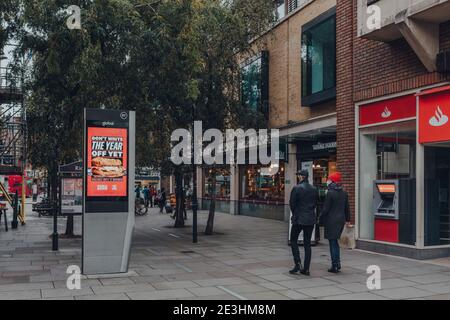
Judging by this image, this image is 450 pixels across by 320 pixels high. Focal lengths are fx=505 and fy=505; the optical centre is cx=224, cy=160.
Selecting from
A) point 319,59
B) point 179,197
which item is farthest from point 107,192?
point 319,59

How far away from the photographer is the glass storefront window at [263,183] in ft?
71.0

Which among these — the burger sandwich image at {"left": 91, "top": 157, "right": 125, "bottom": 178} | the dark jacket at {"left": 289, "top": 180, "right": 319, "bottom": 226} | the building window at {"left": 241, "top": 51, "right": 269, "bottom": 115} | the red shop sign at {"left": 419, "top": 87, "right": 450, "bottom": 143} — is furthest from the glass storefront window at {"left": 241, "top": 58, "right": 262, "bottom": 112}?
the burger sandwich image at {"left": 91, "top": 157, "right": 125, "bottom": 178}

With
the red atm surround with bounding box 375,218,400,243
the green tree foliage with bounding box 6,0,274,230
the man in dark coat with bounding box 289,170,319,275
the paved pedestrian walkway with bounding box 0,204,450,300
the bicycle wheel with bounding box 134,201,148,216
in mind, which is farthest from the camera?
the bicycle wheel with bounding box 134,201,148,216

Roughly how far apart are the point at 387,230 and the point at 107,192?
20.5ft

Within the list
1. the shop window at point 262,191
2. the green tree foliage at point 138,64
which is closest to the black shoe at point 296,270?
the green tree foliage at point 138,64

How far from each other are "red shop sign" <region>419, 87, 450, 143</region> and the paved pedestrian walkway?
2.52m

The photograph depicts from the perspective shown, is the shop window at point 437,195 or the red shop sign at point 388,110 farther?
the red shop sign at point 388,110

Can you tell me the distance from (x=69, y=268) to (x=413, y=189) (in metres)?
7.14

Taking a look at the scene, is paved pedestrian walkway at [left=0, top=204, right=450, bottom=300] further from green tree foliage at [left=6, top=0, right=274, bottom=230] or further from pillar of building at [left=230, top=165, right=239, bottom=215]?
pillar of building at [left=230, top=165, right=239, bottom=215]

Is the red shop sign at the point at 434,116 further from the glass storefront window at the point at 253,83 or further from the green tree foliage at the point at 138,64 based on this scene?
the glass storefront window at the point at 253,83

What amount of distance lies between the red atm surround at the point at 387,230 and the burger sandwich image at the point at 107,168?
236 inches

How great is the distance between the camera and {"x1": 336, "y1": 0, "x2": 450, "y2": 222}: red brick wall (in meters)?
10.7

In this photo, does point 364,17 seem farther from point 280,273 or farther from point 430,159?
point 280,273

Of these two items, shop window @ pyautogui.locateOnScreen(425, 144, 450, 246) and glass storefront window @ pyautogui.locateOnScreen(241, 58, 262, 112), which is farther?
glass storefront window @ pyautogui.locateOnScreen(241, 58, 262, 112)
